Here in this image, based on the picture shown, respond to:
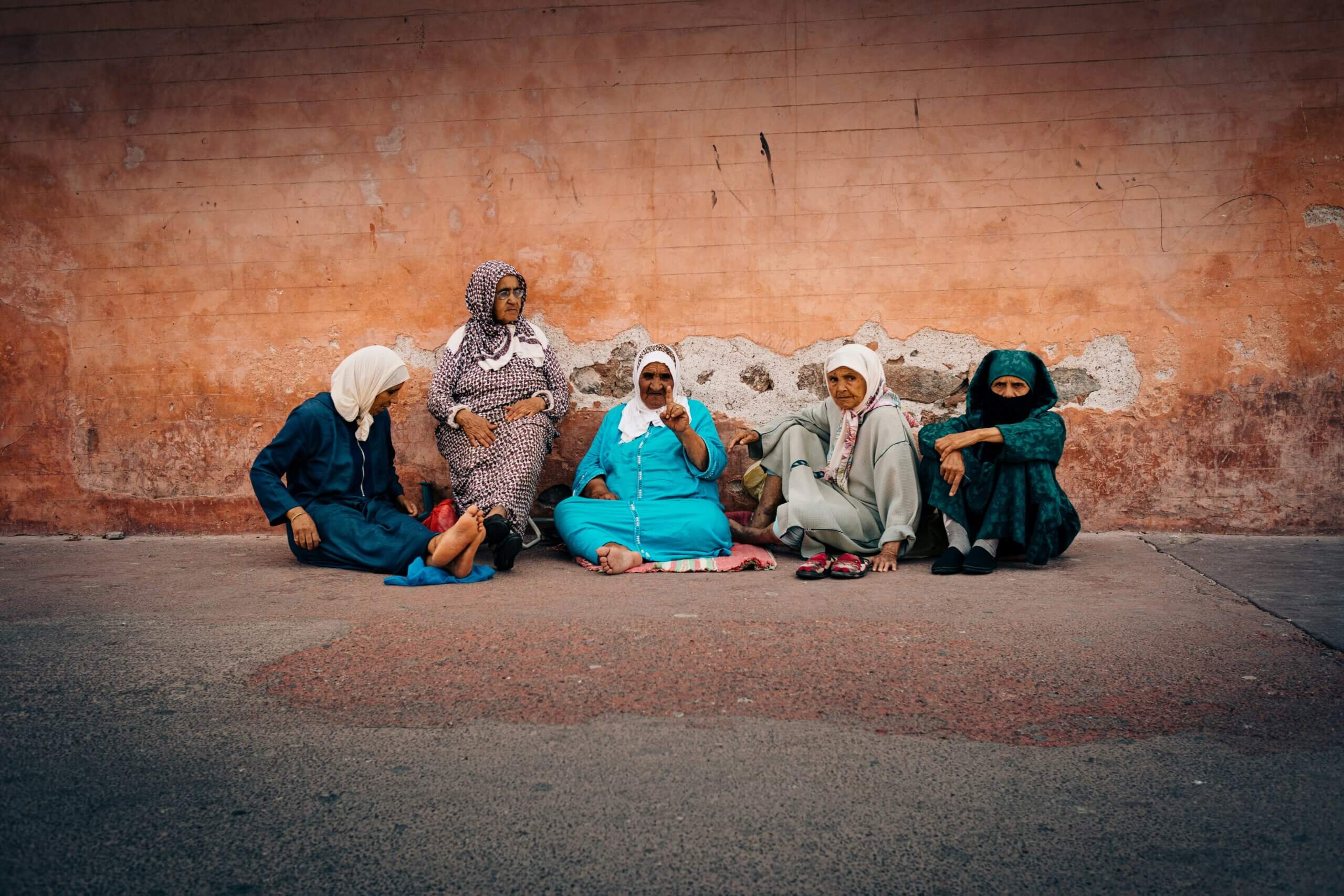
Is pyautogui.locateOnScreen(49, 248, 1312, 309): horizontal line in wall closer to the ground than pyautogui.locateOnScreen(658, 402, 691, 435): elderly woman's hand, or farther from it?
farther from it

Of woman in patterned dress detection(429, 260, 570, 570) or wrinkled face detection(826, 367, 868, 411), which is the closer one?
wrinkled face detection(826, 367, 868, 411)

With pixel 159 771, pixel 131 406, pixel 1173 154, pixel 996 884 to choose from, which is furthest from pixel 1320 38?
pixel 131 406

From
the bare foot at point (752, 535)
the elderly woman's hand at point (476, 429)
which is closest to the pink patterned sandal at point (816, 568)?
the bare foot at point (752, 535)

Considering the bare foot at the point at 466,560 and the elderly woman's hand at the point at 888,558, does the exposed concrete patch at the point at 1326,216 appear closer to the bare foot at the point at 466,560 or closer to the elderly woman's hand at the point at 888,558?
the elderly woman's hand at the point at 888,558

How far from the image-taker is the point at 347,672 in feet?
8.86

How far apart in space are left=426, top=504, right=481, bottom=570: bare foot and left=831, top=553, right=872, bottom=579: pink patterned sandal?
5.00 feet

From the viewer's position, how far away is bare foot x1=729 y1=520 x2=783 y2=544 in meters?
4.91

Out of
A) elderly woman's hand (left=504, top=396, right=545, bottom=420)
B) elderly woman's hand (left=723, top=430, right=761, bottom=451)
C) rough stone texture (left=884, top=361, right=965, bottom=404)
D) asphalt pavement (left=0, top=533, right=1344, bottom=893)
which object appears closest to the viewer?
asphalt pavement (left=0, top=533, right=1344, bottom=893)

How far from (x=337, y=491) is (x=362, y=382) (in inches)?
20.7

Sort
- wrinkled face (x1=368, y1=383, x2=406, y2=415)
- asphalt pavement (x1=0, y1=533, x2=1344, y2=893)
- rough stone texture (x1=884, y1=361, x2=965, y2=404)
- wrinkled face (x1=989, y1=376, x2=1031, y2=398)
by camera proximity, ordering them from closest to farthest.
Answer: asphalt pavement (x1=0, y1=533, x2=1344, y2=893), wrinkled face (x1=989, y1=376, x2=1031, y2=398), wrinkled face (x1=368, y1=383, x2=406, y2=415), rough stone texture (x1=884, y1=361, x2=965, y2=404)

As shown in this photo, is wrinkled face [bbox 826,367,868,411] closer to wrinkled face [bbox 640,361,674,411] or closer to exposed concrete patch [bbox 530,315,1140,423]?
exposed concrete patch [bbox 530,315,1140,423]

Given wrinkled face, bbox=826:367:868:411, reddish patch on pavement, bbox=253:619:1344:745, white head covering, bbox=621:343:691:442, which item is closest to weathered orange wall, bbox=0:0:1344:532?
white head covering, bbox=621:343:691:442

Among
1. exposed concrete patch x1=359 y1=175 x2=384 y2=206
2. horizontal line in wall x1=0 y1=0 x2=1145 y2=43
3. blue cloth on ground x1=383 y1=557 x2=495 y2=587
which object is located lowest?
blue cloth on ground x1=383 y1=557 x2=495 y2=587

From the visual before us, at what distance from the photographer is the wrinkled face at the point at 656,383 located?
16.0 feet
